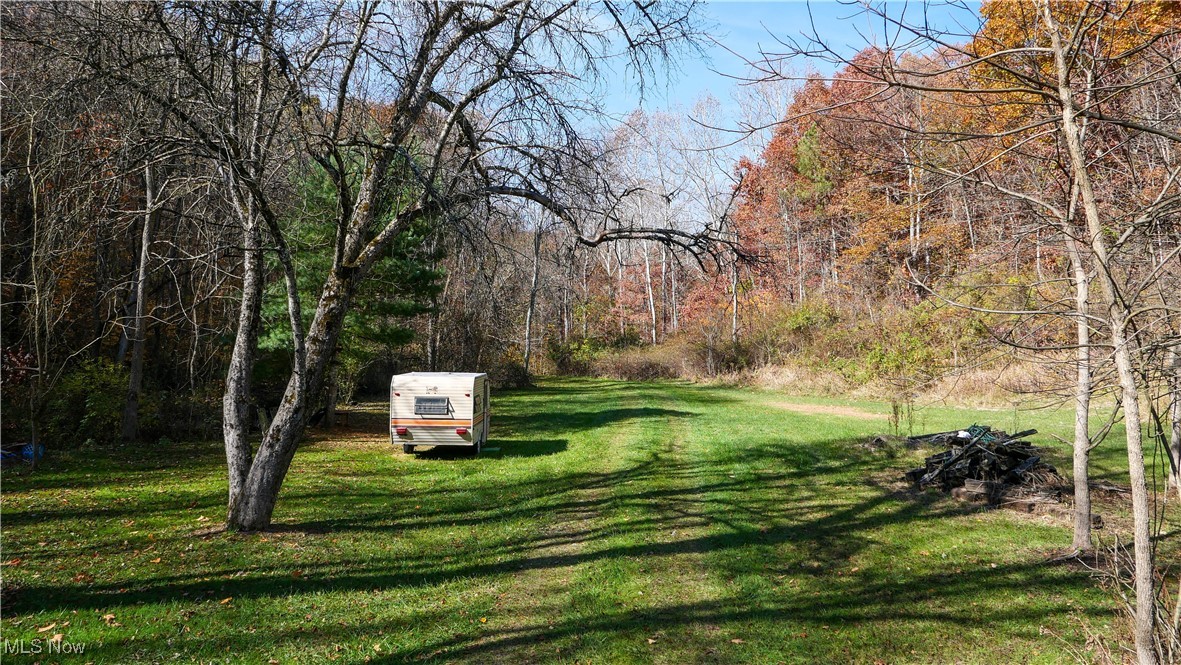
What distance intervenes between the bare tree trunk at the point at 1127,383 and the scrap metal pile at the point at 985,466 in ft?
21.1

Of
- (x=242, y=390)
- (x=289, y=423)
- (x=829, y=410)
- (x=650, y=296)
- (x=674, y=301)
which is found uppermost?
(x=650, y=296)

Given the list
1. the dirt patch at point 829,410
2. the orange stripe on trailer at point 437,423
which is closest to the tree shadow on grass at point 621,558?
the orange stripe on trailer at point 437,423

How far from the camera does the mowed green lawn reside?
4723 mm

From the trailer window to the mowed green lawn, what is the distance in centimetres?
115

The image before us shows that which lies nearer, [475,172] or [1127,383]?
[1127,383]

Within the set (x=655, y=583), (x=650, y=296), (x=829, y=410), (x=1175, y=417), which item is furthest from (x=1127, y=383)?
(x=650, y=296)

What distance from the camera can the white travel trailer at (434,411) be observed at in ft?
39.7

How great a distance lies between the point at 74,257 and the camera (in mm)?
14680

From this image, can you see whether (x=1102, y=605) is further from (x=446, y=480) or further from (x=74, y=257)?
(x=74, y=257)

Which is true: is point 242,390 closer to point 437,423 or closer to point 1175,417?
point 437,423

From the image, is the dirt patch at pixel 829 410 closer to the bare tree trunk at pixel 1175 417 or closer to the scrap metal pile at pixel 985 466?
the scrap metal pile at pixel 985 466

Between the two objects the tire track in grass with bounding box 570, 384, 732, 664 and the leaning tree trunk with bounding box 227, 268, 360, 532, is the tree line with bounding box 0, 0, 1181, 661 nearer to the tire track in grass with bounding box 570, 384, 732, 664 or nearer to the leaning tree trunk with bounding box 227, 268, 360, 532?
the leaning tree trunk with bounding box 227, 268, 360, 532

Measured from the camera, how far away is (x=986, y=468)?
30.6 feet

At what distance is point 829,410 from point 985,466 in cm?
1040
